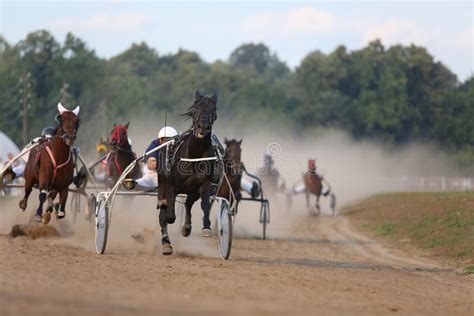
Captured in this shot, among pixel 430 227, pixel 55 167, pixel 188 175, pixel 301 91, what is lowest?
pixel 430 227

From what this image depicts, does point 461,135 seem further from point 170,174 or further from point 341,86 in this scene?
point 170,174

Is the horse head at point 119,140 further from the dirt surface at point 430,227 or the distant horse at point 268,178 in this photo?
the distant horse at point 268,178

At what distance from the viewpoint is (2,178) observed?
19.2 m

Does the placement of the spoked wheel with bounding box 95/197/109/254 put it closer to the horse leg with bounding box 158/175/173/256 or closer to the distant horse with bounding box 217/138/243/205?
the horse leg with bounding box 158/175/173/256

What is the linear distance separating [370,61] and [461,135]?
25999mm

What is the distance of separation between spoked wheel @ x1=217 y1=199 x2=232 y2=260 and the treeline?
184 feet

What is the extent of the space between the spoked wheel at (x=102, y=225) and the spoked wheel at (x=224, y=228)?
5.89ft

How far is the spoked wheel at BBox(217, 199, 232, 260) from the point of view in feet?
46.0

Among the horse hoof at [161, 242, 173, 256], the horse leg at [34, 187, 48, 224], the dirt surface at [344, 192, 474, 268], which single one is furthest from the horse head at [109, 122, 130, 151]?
the dirt surface at [344, 192, 474, 268]

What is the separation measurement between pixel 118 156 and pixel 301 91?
7988cm

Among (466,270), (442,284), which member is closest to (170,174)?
(442,284)

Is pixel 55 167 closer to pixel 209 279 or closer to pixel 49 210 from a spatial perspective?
pixel 49 210

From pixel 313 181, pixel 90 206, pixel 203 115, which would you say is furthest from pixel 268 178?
pixel 203 115

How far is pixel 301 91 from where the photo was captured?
9875 cm
